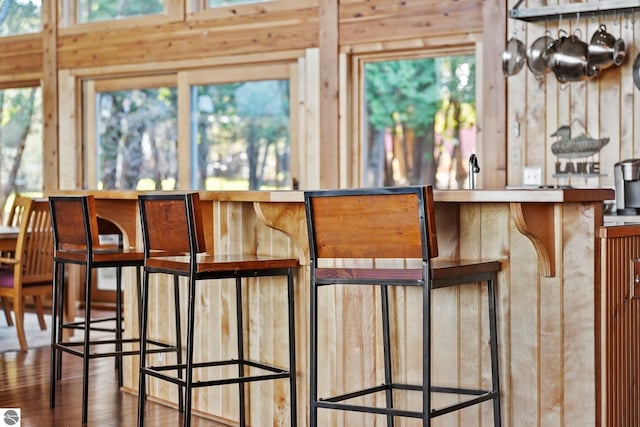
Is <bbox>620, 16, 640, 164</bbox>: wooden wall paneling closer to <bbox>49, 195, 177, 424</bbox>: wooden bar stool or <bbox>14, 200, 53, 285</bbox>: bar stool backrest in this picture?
<bbox>49, 195, 177, 424</bbox>: wooden bar stool

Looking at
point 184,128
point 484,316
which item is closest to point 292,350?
point 484,316

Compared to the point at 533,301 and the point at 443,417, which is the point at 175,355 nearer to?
the point at 443,417

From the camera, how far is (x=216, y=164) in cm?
753

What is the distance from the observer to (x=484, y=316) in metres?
3.47

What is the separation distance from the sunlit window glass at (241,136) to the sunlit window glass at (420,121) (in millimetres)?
734

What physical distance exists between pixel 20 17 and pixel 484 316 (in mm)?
6580

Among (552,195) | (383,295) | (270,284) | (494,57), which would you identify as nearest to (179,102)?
(494,57)

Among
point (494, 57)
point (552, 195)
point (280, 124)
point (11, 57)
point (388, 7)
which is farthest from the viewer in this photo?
point (11, 57)

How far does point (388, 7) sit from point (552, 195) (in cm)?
354

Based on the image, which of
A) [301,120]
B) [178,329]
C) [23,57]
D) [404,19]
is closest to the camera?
[178,329]

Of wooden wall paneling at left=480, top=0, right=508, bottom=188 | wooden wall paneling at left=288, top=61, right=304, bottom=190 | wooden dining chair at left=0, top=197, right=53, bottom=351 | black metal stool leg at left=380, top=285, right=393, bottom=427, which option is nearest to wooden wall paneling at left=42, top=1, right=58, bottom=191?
wooden dining chair at left=0, top=197, right=53, bottom=351

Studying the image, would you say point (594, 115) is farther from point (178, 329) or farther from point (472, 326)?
point (178, 329)

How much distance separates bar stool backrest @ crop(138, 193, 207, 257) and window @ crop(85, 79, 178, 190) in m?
3.77

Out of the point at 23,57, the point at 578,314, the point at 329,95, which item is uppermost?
the point at 23,57
